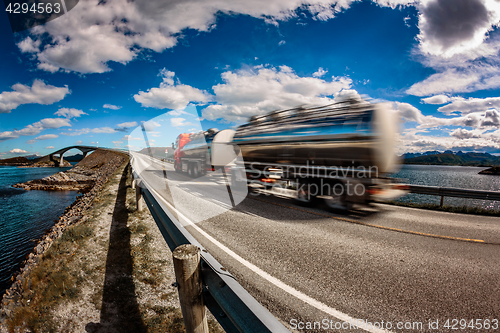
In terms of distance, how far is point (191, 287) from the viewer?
5.30ft

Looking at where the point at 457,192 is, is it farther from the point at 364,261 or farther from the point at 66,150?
the point at 66,150

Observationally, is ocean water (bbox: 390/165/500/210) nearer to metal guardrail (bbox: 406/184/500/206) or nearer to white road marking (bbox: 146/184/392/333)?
metal guardrail (bbox: 406/184/500/206)

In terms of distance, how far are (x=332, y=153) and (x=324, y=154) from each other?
0.93 feet

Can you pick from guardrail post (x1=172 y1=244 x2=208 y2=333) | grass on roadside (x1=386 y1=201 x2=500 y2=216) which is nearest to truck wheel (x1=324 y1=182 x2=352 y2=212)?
Result: grass on roadside (x1=386 y1=201 x2=500 y2=216)

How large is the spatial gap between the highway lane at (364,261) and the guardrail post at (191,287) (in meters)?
1.39

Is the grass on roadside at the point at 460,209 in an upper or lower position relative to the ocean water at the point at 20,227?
upper

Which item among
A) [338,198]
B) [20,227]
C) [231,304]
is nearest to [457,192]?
[338,198]

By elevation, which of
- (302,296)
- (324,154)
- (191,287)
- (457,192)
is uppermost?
(324,154)

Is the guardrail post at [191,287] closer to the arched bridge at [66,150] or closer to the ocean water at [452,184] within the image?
the ocean water at [452,184]

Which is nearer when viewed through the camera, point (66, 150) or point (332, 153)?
point (332, 153)

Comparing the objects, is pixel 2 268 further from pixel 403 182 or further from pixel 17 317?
pixel 403 182

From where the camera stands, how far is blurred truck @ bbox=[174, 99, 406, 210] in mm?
6238

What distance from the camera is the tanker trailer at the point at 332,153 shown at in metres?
6.21

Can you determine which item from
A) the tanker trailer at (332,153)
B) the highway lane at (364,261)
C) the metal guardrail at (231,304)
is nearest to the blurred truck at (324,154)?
the tanker trailer at (332,153)
